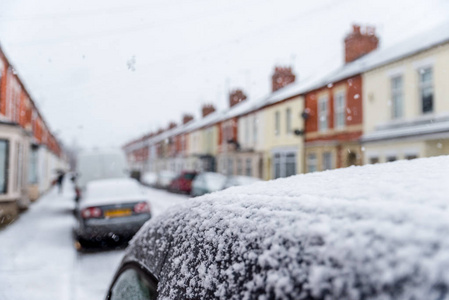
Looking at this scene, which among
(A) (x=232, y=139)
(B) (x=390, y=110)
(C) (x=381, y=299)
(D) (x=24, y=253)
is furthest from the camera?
(A) (x=232, y=139)

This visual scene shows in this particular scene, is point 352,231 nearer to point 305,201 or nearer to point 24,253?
point 305,201

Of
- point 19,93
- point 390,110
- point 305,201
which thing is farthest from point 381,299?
point 19,93

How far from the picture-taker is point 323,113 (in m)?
18.3

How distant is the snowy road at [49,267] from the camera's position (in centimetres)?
466

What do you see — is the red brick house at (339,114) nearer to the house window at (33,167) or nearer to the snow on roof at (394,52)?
the snow on roof at (394,52)

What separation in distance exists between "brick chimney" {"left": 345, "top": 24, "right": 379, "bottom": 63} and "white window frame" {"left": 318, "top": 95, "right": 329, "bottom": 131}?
104 inches

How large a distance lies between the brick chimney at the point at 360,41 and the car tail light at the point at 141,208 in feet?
47.2

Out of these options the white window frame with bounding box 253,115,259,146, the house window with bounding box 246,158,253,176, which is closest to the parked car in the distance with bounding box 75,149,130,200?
the white window frame with bounding box 253,115,259,146

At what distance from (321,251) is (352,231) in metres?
0.08

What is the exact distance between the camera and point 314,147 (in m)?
18.7

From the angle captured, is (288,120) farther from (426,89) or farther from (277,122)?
(426,89)

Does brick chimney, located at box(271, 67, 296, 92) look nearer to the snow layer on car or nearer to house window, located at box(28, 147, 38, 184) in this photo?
house window, located at box(28, 147, 38, 184)

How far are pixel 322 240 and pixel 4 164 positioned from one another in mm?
13338

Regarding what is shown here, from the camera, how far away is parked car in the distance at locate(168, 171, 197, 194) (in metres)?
20.7
